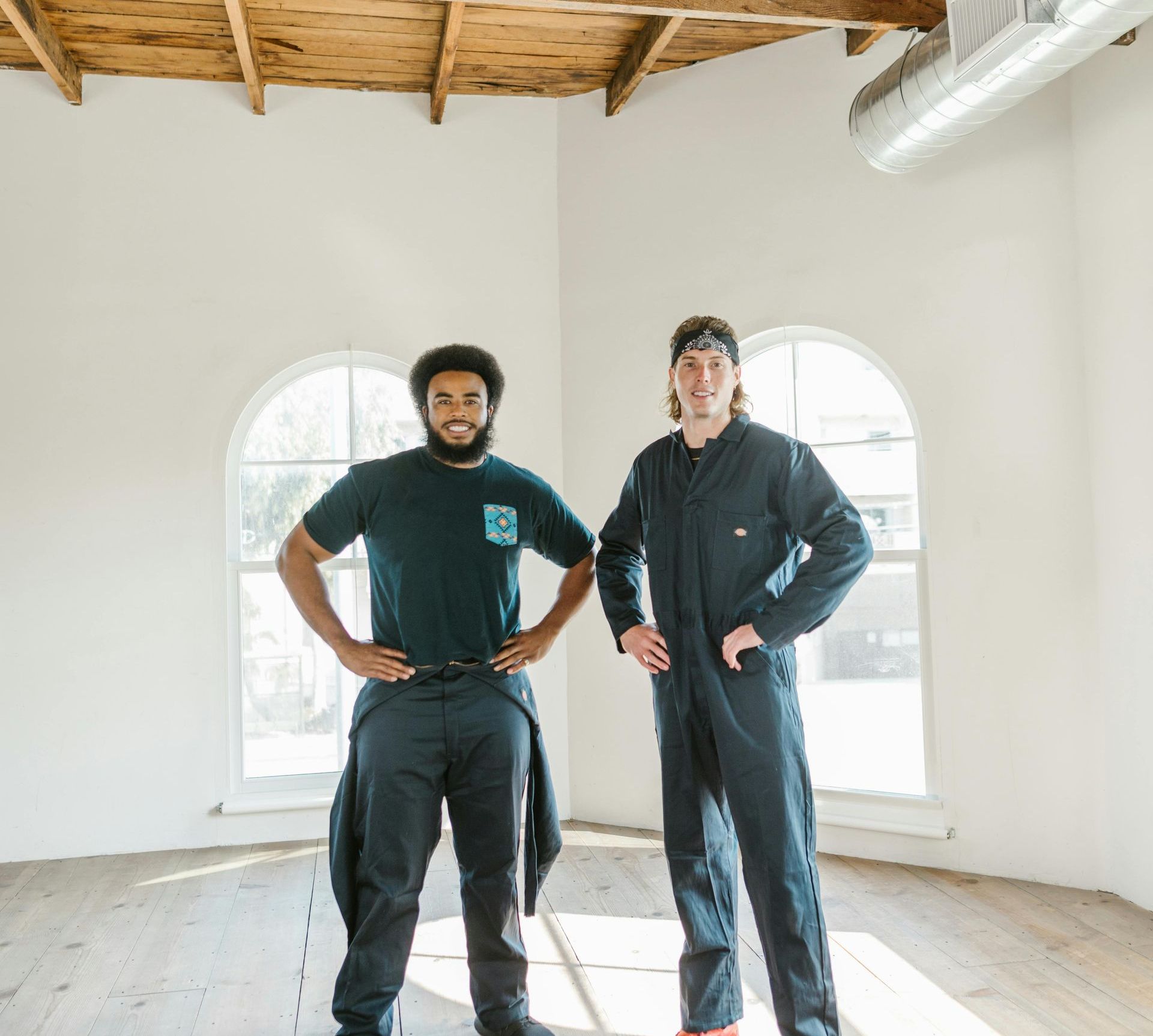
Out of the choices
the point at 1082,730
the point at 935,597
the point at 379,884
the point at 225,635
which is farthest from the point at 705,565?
the point at 225,635

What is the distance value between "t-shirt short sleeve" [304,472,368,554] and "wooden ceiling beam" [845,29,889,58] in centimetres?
293

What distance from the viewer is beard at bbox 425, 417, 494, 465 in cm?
247

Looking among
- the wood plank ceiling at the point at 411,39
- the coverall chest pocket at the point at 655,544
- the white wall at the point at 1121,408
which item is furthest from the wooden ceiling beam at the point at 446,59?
the white wall at the point at 1121,408

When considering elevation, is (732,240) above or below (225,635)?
above

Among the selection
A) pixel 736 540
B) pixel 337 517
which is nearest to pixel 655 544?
pixel 736 540

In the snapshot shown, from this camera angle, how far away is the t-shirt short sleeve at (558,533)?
8.57ft

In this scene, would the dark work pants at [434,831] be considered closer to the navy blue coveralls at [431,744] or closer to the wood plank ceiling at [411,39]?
the navy blue coveralls at [431,744]

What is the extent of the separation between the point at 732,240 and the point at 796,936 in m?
3.05

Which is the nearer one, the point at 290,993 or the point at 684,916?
the point at 684,916

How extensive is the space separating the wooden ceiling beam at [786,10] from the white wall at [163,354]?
126cm

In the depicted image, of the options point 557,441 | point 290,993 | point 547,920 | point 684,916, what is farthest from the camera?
point 557,441

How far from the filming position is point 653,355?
4.41 metres

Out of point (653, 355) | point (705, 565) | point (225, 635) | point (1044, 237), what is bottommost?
point (225, 635)

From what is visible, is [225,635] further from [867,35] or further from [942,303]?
[867,35]
